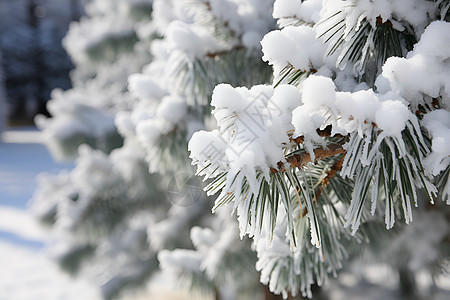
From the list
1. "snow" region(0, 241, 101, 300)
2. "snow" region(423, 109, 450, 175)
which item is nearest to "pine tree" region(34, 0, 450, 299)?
"snow" region(423, 109, 450, 175)

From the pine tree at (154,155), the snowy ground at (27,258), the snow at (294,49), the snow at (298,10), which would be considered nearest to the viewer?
the snow at (294,49)

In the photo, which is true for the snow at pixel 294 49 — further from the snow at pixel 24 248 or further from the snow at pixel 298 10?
the snow at pixel 24 248

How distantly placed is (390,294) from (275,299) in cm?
378

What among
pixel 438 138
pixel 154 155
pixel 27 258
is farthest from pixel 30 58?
pixel 438 138

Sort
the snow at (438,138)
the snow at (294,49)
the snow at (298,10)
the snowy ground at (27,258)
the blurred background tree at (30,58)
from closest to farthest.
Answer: the snow at (438,138) < the snow at (294,49) < the snow at (298,10) < the snowy ground at (27,258) < the blurred background tree at (30,58)

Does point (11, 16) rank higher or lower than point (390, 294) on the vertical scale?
higher

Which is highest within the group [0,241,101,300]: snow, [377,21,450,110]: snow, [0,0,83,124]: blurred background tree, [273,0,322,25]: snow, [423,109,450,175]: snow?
[0,0,83,124]: blurred background tree

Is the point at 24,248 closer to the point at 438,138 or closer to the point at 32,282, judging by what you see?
the point at 32,282

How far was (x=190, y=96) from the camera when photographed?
1.40 meters

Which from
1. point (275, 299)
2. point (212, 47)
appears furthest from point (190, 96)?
point (275, 299)

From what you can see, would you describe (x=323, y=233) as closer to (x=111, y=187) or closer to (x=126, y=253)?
(x=111, y=187)

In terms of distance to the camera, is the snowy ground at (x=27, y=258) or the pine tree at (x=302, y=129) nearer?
the pine tree at (x=302, y=129)

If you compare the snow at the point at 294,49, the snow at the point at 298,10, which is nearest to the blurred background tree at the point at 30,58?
the snow at the point at 298,10

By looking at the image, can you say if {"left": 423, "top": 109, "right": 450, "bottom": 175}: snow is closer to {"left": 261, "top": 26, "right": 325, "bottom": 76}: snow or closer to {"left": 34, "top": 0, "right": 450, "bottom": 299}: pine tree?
{"left": 34, "top": 0, "right": 450, "bottom": 299}: pine tree
